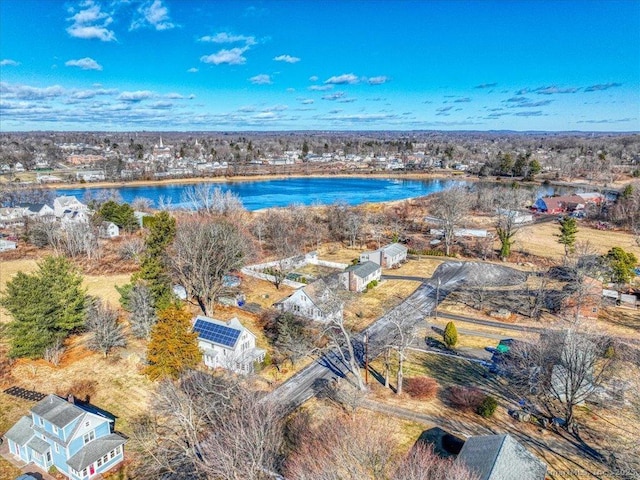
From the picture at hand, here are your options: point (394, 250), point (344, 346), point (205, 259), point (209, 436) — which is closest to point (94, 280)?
point (205, 259)

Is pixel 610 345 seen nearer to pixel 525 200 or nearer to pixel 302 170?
pixel 525 200

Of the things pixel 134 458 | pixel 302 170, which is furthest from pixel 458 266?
pixel 302 170

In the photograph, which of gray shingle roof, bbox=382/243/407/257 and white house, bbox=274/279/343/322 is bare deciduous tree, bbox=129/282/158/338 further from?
gray shingle roof, bbox=382/243/407/257

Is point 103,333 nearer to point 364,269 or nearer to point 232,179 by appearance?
point 364,269

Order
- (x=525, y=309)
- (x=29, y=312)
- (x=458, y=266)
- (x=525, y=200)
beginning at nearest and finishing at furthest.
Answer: (x=29, y=312), (x=525, y=309), (x=458, y=266), (x=525, y=200)

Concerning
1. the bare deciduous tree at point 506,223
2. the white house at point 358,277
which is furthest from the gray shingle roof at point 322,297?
the bare deciduous tree at point 506,223

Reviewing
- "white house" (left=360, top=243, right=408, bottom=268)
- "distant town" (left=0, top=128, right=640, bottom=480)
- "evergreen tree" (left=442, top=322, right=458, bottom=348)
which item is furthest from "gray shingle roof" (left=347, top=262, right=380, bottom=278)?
"evergreen tree" (left=442, top=322, right=458, bottom=348)
